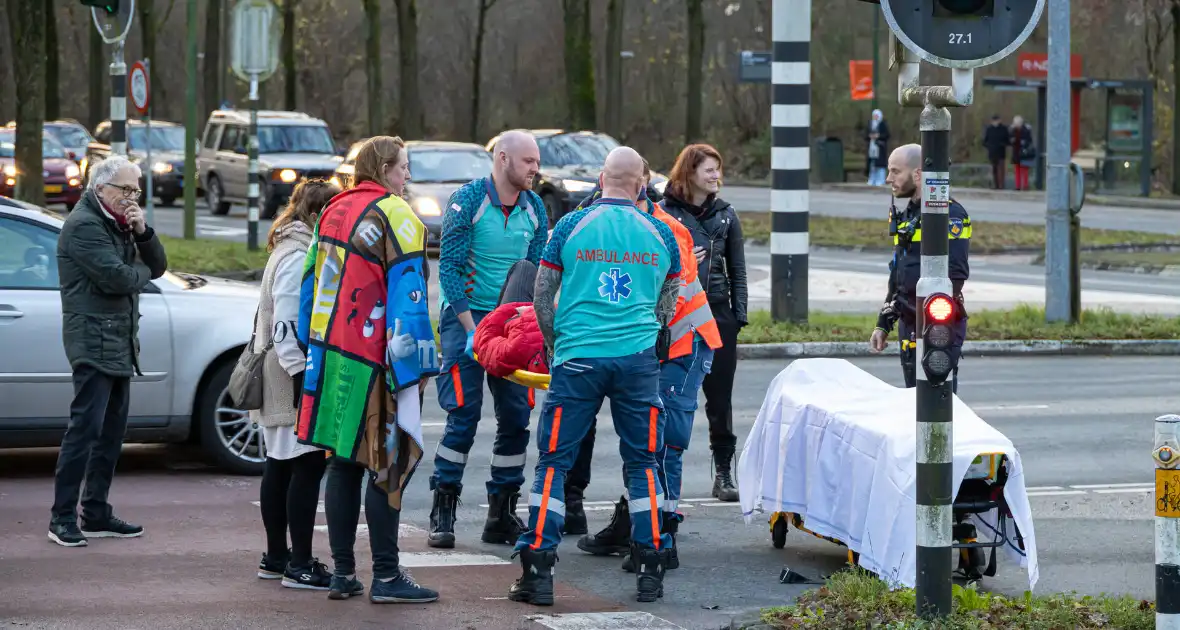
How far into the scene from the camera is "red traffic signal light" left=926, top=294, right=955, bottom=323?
19.9ft

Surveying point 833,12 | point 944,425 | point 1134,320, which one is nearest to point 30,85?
point 1134,320

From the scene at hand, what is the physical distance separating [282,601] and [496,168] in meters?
2.36

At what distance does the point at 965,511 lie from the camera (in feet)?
24.2

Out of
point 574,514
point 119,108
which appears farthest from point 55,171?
point 574,514

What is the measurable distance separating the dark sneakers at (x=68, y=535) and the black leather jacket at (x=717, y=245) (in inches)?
127

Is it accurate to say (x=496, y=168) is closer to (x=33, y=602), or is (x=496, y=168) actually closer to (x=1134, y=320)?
(x=33, y=602)

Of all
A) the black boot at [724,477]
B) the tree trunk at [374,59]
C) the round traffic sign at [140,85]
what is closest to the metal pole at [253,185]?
the round traffic sign at [140,85]

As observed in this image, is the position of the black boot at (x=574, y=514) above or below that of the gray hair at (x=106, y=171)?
below

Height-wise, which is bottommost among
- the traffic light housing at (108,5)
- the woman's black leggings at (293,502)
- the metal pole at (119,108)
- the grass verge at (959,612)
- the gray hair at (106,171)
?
the grass verge at (959,612)

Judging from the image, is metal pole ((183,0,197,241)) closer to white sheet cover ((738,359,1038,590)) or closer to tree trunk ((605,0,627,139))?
white sheet cover ((738,359,1038,590))

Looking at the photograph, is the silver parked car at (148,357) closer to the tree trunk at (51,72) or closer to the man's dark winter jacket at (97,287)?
the man's dark winter jacket at (97,287)

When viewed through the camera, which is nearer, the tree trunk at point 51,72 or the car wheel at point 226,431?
the car wheel at point 226,431

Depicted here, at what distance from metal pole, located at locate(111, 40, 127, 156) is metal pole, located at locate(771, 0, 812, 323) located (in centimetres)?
597

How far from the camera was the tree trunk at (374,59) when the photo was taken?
150ft
